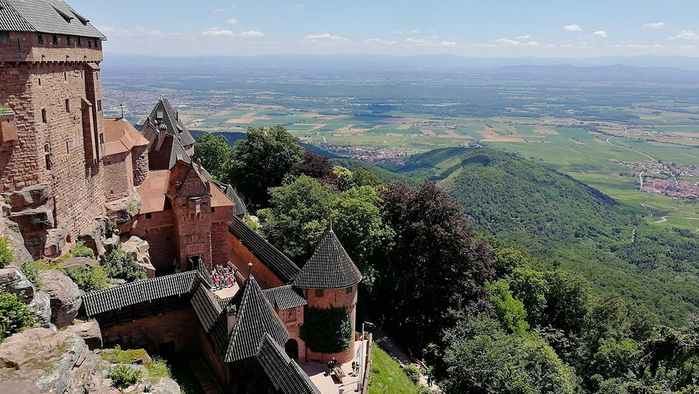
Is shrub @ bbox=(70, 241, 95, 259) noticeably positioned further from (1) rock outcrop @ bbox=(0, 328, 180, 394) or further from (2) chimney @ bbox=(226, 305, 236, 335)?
(1) rock outcrop @ bbox=(0, 328, 180, 394)

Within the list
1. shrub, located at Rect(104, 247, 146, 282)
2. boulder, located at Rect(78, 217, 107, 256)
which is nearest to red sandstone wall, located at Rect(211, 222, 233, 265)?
shrub, located at Rect(104, 247, 146, 282)

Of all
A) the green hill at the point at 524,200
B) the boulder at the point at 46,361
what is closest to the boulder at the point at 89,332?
the boulder at the point at 46,361

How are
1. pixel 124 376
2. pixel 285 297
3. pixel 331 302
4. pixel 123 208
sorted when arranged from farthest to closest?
pixel 123 208, pixel 331 302, pixel 285 297, pixel 124 376

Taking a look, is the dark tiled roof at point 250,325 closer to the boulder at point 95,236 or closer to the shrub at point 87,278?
the shrub at point 87,278

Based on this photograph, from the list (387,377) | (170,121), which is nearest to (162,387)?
(387,377)

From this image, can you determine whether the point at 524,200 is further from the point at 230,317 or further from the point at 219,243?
the point at 230,317

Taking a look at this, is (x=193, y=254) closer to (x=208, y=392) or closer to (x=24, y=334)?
(x=208, y=392)

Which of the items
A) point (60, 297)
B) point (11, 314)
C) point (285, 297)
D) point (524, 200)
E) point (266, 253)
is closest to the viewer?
point (11, 314)
